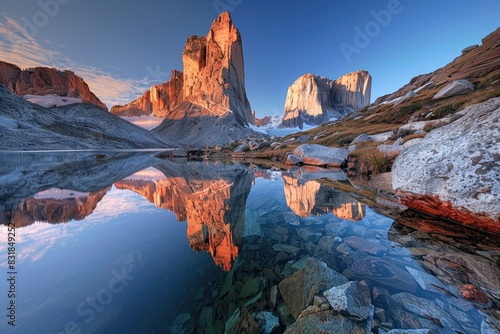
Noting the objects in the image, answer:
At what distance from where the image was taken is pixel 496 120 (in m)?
3.54

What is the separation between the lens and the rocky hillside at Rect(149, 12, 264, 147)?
3029 inches

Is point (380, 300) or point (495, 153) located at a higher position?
point (495, 153)

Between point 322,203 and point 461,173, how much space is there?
2926mm

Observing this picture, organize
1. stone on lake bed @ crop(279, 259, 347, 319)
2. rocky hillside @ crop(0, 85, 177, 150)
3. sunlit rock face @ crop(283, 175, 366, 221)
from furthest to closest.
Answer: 1. rocky hillside @ crop(0, 85, 177, 150)
2. sunlit rock face @ crop(283, 175, 366, 221)
3. stone on lake bed @ crop(279, 259, 347, 319)

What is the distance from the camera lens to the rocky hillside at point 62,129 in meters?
37.0

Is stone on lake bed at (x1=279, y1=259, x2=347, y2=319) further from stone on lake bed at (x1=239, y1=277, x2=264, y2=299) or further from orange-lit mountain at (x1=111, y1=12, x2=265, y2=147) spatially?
orange-lit mountain at (x1=111, y1=12, x2=265, y2=147)

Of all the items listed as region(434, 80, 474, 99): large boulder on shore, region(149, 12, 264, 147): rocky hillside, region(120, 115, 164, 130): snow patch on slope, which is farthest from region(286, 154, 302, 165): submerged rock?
Result: region(120, 115, 164, 130): snow patch on slope

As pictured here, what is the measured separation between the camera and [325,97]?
111 meters

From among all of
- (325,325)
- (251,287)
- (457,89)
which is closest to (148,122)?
(457,89)

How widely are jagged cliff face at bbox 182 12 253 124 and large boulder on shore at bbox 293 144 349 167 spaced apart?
6761 cm

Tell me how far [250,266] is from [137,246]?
217cm

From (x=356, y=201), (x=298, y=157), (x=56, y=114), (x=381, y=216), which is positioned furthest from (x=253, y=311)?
(x=56, y=114)

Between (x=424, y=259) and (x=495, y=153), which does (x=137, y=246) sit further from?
(x=495, y=153)

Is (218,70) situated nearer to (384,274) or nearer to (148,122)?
(148,122)
